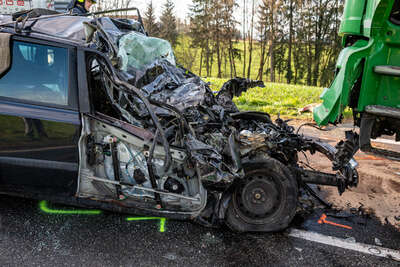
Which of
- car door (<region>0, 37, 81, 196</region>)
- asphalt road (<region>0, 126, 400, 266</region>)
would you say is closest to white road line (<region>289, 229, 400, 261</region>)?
asphalt road (<region>0, 126, 400, 266</region>)

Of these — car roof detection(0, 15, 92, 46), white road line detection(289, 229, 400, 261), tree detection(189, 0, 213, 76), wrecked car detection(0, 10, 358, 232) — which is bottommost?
white road line detection(289, 229, 400, 261)

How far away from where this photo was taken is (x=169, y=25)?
39.1 m

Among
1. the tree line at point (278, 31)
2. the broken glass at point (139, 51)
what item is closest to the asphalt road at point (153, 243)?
the broken glass at point (139, 51)

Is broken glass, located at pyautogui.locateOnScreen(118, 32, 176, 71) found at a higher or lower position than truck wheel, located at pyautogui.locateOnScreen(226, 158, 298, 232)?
higher

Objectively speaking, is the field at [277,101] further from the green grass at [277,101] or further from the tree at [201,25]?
the tree at [201,25]

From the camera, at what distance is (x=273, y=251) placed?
8.74 ft

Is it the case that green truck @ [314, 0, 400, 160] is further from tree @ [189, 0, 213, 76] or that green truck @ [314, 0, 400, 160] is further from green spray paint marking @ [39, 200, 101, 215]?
tree @ [189, 0, 213, 76]

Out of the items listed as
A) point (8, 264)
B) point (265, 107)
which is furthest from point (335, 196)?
point (265, 107)

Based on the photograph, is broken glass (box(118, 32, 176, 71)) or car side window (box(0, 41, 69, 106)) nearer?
car side window (box(0, 41, 69, 106))

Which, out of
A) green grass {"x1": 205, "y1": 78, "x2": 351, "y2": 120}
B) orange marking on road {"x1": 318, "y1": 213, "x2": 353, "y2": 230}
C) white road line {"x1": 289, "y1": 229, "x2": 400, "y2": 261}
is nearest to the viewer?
white road line {"x1": 289, "y1": 229, "x2": 400, "y2": 261}

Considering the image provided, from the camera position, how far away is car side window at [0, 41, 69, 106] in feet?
9.04

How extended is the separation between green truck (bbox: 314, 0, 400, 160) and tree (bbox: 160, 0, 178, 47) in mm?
35754

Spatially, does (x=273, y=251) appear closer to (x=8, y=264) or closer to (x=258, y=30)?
(x=8, y=264)

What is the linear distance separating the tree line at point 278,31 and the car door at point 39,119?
31846 millimetres
